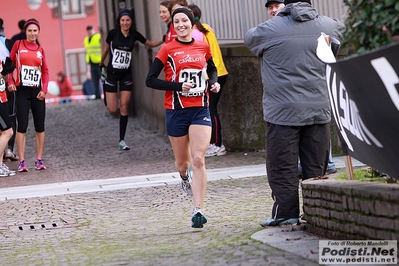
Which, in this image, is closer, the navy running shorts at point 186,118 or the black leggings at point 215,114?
the navy running shorts at point 186,118

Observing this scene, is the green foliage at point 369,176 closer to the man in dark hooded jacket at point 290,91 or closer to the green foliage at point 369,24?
the man in dark hooded jacket at point 290,91

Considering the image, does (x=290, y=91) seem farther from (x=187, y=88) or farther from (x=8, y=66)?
(x=8, y=66)

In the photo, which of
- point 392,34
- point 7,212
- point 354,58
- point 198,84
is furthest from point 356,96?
point 7,212

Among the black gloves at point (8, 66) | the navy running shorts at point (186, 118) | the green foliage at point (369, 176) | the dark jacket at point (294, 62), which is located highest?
the dark jacket at point (294, 62)

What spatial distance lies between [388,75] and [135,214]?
4651mm

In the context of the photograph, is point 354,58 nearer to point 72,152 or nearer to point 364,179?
point 364,179

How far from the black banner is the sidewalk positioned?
2.56 feet

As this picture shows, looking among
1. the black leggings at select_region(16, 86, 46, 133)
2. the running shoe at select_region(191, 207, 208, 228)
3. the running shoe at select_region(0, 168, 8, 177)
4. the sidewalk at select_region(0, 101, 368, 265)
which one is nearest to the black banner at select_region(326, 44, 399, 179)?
the sidewalk at select_region(0, 101, 368, 265)

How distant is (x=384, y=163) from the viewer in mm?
6355

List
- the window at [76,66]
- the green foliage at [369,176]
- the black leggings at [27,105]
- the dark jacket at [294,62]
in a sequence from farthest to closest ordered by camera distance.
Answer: the window at [76,66]
the black leggings at [27,105]
the dark jacket at [294,62]
the green foliage at [369,176]

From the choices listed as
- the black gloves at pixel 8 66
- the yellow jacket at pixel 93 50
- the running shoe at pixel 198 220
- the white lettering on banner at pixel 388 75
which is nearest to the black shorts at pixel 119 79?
the black gloves at pixel 8 66

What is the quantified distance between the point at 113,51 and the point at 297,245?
30.8ft

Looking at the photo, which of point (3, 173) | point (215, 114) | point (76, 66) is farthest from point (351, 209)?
point (76, 66)

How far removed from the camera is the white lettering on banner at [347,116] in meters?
6.51
